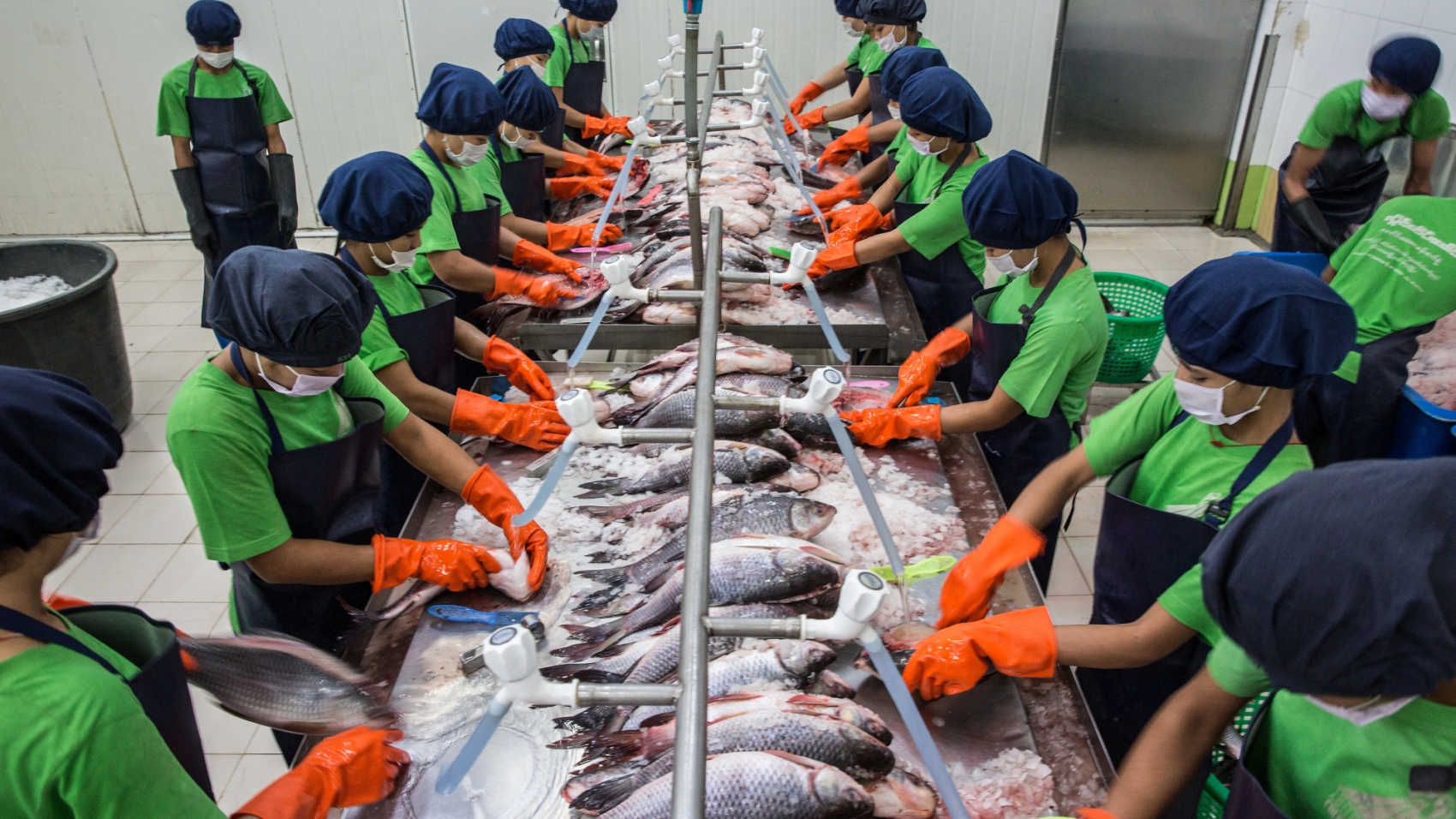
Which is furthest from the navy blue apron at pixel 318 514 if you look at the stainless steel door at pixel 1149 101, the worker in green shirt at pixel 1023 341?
the stainless steel door at pixel 1149 101

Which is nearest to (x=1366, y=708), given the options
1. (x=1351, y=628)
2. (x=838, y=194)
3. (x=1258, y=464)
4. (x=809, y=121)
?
(x=1351, y=628)

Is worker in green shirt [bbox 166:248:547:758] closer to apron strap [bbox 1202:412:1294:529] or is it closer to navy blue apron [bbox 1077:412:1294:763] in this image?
navy blue apron [bbox 1077:412:1294:763]

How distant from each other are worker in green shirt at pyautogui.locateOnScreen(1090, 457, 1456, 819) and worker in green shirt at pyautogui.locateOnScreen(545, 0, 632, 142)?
16.1ft

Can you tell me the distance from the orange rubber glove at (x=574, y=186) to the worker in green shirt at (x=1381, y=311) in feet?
11.6

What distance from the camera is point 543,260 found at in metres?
4.03

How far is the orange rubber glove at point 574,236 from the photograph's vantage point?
4.34 m

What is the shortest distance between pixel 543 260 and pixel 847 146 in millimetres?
2287

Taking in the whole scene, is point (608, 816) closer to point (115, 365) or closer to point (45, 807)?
point (45, 807)

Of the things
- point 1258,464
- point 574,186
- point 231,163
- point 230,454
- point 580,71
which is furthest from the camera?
point 580,71

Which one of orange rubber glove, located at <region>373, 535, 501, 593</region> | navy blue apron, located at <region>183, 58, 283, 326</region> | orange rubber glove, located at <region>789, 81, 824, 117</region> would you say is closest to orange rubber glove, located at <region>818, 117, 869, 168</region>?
orange rubber glove, located at <region>789, 81, 824, 117</region>

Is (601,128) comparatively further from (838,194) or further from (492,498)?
(492,498)

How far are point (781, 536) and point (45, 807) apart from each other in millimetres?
1511

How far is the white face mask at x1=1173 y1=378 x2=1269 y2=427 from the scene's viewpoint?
73.0 inches

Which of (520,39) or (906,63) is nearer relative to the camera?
(906,63)
